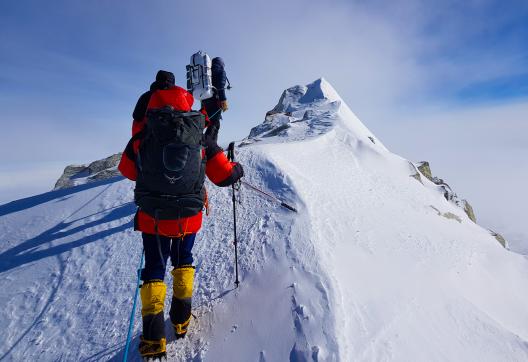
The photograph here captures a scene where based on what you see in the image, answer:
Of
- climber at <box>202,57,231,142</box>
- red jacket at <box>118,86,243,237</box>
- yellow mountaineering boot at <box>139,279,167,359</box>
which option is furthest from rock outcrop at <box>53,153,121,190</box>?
yellow mountaineering boot at <box>139,279,167,359</box>

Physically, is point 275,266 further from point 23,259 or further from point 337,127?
point 337,127

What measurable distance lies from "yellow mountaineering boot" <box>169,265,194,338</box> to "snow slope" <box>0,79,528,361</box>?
0.22 meters

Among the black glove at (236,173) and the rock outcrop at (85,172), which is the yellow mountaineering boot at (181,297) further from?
the rock outcrop at (85,172)

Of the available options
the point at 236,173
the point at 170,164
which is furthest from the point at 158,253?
the point at 236,173

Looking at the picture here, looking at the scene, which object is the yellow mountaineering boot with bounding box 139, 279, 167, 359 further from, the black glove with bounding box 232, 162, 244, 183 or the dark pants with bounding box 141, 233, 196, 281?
the black glove with bounding box 232, 162, 244, 183

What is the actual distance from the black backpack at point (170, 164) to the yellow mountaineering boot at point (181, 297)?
2.12ft

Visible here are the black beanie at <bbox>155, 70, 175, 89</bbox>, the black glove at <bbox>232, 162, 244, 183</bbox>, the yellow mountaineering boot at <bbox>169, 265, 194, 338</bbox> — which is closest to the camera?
the black beanie at <bbox>155, 70, 175, 89</bbox>

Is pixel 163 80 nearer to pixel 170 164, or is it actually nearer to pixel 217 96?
pixel 170 164

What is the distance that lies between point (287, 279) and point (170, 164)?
6.50 feet

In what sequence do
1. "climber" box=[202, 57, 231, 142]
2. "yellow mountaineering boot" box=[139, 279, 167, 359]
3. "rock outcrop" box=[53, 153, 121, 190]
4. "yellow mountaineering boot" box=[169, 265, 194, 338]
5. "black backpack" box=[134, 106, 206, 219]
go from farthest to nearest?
"rock outcrop" box=[53, 153, 121, 190] → "climber" box=[202, 57, 231, 142] → "yellow mountaineering boot" box=[169, 265, 194, 338] → "yellow mountaineering boot" box=[139, 279, 167, 359] → "black backpack" box=[134, 106, 206, 219]

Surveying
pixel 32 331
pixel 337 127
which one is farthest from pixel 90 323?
pixel 337 127

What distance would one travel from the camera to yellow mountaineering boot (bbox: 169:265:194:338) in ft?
10.6

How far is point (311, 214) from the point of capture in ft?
16.8

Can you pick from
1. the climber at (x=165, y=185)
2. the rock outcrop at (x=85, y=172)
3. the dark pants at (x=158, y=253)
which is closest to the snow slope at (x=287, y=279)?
the climber at (x=165, y=185)
